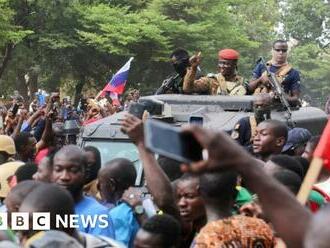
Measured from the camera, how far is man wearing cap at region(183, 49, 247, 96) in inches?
330

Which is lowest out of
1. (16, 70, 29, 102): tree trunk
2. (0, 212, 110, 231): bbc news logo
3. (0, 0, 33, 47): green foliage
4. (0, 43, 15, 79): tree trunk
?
(16, 70, 29, 102): tree trunk

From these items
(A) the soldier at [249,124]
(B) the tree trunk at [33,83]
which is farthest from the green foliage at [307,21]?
(A) the soldier at [249,124]

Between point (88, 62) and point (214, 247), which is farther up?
point (214, 247)

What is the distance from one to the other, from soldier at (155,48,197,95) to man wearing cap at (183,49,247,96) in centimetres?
8

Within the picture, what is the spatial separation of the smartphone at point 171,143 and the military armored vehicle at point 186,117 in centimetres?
494

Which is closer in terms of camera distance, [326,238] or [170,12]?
[326,238]

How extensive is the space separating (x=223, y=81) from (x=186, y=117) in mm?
1022

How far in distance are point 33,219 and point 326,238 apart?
1.65 meters

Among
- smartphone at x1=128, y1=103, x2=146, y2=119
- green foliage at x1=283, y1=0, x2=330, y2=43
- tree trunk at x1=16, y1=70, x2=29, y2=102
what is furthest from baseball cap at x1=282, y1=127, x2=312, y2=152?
green foliage at x1=283, y1=0, x2=330, y2=43

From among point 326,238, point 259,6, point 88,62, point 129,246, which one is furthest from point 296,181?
point 259,6

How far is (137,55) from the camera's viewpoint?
102 feet

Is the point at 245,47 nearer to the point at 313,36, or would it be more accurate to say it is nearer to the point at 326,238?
the point at 313,36

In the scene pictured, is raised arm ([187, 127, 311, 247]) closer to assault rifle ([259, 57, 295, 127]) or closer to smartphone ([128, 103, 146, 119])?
smartphone ([128, 103, 146, 119])

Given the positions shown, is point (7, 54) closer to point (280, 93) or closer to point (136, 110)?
point (280, 93)
